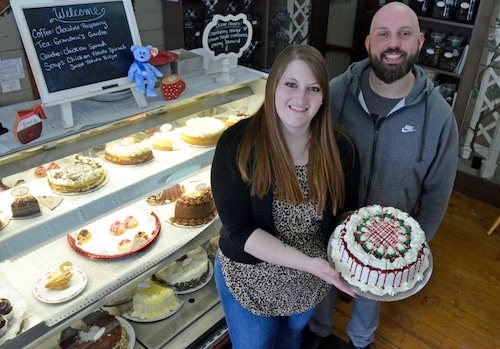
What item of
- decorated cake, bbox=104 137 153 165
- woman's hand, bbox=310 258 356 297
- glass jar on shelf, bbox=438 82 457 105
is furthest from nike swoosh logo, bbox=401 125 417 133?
glass jar on shelf, bbox=438 82 457 105

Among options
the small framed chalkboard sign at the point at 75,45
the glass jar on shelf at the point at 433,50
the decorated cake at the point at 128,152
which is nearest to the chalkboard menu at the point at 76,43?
the small framed chalkboard sign at the point at 75,45

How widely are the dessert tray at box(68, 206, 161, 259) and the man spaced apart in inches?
51.6

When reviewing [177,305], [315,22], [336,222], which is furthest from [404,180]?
[315,22]

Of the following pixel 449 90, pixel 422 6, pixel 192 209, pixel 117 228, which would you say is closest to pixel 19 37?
pixel 117 228

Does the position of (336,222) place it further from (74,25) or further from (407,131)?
(74,25)

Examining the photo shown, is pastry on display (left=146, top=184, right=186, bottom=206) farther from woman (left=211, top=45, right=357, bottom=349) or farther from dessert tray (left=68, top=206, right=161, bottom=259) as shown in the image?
woman (left=211, top=45, right=357, bottom=349)

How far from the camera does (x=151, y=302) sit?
286cm

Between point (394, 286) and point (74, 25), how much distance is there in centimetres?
190

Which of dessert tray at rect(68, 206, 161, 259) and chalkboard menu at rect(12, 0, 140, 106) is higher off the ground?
chalkboard menu at rect(12, 0, 140, 106)

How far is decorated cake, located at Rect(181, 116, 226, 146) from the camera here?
2.79 meters

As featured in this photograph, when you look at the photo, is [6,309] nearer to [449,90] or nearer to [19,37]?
[19,37]

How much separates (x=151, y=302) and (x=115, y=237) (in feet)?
1.59

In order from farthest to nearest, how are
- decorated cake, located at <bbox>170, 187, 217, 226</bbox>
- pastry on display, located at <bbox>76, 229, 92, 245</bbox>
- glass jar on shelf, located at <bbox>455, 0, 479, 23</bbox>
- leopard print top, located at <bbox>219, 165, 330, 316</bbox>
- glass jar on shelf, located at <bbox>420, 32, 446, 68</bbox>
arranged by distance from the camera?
1. glass jar on shelf, located at <bbox>420, 32, 446, 68</bbox>
2. glass jar on shelf, located at <bbox>455, 0, 479, 23</bbox>
3. decorated cake, located at <bbox>170, 187, 217, 226</bbox>
4. pastry on display, located at <bbox>76, 229, 92, 245</bbox>
5. leopard print top, located at <bbox>219, 165, 330, 316</bbox>

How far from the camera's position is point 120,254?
259 centimetres
